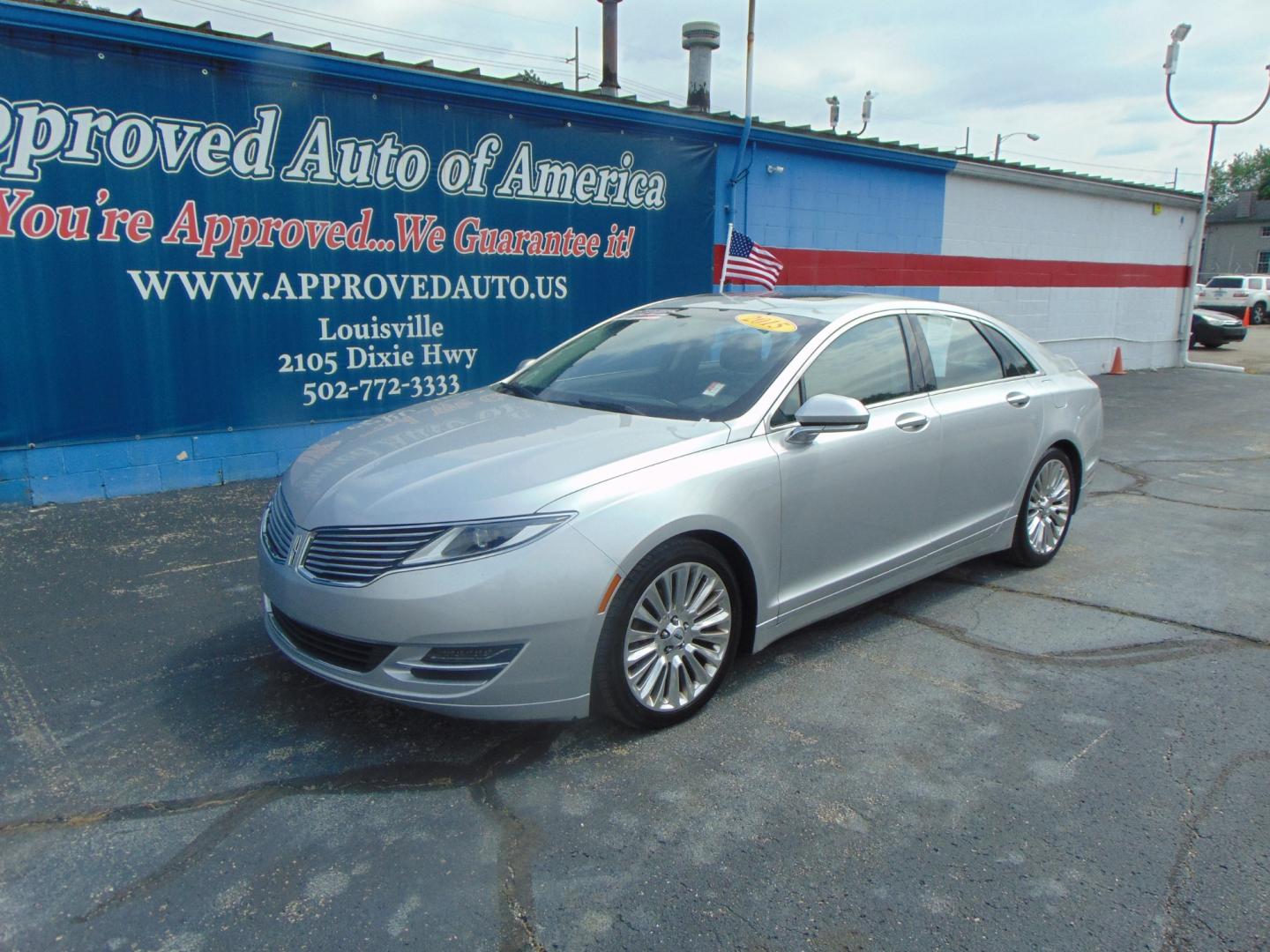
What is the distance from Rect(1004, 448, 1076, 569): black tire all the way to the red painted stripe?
5.68 m

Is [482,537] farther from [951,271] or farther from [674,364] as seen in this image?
[951,271]

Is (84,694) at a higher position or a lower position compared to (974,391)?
lower

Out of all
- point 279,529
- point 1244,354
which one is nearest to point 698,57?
point 279,529

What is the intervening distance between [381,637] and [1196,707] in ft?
10.3

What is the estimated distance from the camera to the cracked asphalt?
2.49 meters

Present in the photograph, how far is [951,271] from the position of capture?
1331 centimetres

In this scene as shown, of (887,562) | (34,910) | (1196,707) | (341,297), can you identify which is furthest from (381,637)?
(341,297)

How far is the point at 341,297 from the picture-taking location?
765 centimetres

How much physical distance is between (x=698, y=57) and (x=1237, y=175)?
9906cm

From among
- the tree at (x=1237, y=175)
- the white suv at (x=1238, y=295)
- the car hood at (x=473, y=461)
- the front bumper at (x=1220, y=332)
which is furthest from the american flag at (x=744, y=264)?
the tree at (x=1237, y=175)

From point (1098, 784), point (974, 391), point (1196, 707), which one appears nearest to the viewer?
point (1098, 784)

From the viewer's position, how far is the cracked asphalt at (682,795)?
8.16 feet

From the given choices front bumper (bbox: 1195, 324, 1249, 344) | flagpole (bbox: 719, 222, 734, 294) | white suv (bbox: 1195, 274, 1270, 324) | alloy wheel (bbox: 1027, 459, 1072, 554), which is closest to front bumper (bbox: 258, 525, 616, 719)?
alloy wheel (bbox: 1027, 459, 1072, 554)

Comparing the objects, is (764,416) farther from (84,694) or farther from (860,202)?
(860,202)
